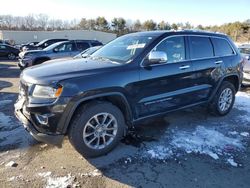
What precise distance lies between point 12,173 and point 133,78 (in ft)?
6.97

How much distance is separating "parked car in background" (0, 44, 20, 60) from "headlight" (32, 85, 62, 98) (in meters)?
20.0

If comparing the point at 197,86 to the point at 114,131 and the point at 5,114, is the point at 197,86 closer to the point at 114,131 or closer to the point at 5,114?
the point at 114,131

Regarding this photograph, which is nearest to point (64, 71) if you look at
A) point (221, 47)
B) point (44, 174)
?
point (44, 174)

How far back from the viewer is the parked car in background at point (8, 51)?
2097cm

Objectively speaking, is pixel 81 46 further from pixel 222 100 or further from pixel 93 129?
pixel 93 129

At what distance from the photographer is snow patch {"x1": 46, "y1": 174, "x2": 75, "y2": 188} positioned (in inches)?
125

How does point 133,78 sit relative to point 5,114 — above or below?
above

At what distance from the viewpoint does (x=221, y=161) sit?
3811 millimetres

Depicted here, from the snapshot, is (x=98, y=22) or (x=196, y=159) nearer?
(x=196, y=159)

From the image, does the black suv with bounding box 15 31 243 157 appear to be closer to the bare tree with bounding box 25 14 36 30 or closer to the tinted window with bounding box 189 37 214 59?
the tinted window with bounding box 189 37 214 59

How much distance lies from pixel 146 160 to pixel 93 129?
0.91 m

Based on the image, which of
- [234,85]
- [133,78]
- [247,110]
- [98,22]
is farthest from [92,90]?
[98,22]

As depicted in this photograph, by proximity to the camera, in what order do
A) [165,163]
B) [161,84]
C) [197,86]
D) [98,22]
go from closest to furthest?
1. [165,163]
2. [161,84]
3. [197,86]
4. [98,22]

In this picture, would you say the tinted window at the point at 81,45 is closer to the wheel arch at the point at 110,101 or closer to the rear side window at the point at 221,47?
the rear side window at the point at 221,47
